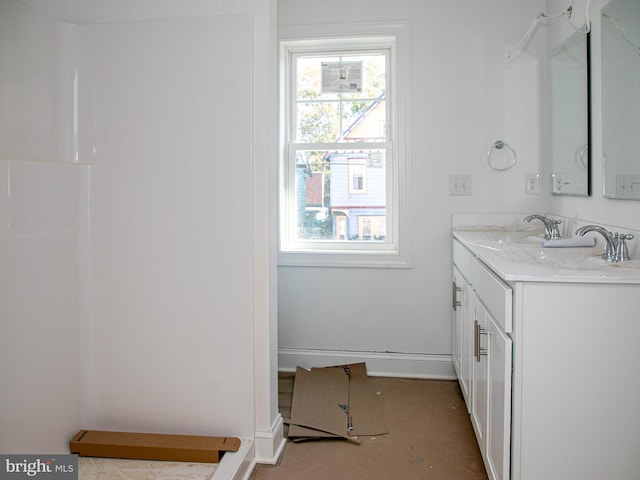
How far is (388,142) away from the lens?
3.28m

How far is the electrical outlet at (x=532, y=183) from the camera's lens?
3.07 metres

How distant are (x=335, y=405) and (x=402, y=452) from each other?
0.53 meters

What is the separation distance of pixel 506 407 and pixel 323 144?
210 centimetres

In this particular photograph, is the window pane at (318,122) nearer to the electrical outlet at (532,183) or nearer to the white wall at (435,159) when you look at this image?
the white wall at (435,159)

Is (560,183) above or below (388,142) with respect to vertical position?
below

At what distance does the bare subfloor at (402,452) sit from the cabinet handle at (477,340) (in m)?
0.46

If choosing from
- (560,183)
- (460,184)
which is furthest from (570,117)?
(460,184)

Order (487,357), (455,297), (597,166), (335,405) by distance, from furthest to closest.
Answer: (455,297) → (335,405) → (597,166) → (487,357)

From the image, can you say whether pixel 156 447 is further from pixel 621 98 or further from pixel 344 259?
pixel 621 98

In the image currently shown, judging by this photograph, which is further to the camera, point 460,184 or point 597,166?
point 460,184

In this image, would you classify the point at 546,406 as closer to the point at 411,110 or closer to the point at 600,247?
the point at 600,247

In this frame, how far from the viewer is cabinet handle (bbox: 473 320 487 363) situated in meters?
1.97

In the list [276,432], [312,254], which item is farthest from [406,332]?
[276,432]

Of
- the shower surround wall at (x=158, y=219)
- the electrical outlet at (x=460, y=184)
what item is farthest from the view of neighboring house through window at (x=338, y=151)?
the shower surround wall at (x=158, y=219)
